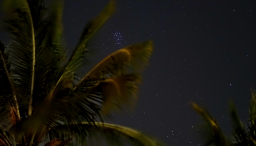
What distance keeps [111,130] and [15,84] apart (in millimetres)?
1968

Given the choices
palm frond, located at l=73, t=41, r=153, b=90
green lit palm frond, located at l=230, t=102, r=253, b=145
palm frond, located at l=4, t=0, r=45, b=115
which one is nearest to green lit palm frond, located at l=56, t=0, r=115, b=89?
palm frond, located at l=73, t=41, r=153, b=90

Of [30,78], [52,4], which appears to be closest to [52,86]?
[30,78]

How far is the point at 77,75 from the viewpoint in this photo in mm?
6660

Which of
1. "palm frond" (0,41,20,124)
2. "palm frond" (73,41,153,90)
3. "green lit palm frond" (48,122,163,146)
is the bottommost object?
"green lit palm frond" (48,122,163,146)

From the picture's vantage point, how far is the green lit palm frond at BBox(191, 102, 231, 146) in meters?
9.30

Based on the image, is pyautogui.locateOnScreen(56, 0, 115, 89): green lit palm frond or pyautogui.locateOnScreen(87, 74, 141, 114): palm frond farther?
pyautogui.locateOnScreen(56, 0, 115, 89): green lit palm frond

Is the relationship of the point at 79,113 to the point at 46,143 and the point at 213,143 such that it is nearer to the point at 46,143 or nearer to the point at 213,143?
the point at 46,143

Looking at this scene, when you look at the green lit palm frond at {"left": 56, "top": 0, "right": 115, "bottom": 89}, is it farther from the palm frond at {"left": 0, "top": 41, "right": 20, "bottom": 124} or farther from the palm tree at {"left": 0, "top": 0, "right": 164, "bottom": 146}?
the palm frond at {"left": 0, "top": 41, "right": 20, "bottom": 124}

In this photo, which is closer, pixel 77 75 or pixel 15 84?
pixel 15 84

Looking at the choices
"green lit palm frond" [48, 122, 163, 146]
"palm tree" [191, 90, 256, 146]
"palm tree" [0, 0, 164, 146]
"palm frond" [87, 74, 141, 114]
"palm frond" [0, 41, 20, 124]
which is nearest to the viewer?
"palm frond" [87, 74, 141, 114]

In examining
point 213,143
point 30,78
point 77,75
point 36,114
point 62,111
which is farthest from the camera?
point 213,143

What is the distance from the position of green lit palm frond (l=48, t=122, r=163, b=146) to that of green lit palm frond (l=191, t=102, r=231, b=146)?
3.25 m

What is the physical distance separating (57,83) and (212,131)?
4865 millimetres

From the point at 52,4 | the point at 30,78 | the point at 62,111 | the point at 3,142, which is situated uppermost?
the point at 52,4
